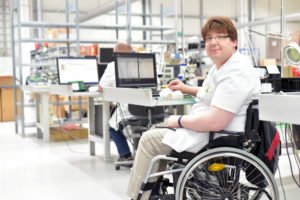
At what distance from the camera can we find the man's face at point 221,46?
194 centimetres

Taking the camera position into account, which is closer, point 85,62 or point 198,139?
point 198,139

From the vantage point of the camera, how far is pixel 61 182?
3318 millimetres

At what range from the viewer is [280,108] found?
65.9 inches

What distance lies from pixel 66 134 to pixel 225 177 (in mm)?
3985

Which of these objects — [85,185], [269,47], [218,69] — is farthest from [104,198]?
[269,47]

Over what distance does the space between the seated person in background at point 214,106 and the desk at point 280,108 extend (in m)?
0.11

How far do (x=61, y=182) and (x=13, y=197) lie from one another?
45 cm

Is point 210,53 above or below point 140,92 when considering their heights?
above

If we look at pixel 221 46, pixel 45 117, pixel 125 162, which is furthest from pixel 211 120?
pixel 45 117

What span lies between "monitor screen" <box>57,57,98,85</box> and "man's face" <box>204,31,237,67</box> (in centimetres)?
274

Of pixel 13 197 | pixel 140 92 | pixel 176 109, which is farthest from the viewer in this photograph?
pixel 176 109

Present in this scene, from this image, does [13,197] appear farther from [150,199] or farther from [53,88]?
[53,88]

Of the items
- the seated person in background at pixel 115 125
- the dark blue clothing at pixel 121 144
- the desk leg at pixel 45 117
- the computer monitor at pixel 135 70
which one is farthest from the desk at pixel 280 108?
the desk leg at pixel 45 117

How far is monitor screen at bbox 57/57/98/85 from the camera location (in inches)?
178
